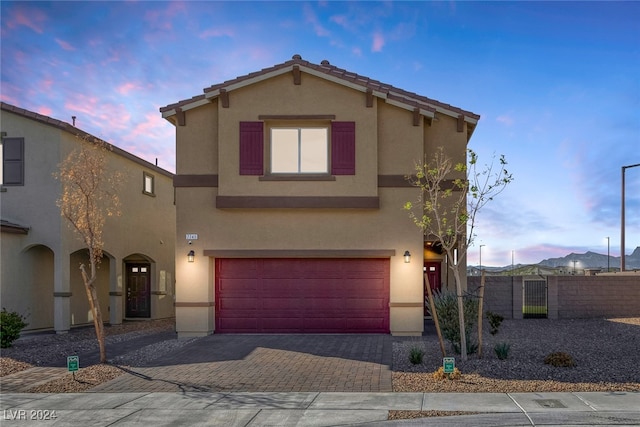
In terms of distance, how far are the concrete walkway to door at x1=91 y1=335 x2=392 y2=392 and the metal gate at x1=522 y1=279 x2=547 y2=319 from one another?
8.95 metres

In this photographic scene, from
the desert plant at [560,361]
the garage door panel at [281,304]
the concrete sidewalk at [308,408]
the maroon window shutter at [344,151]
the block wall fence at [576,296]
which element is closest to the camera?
the concrete sidewalk at [308,408]

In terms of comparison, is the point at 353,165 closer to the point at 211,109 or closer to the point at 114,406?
the point at 211,109

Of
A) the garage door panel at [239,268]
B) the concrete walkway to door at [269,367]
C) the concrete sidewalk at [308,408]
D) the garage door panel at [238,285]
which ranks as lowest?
the concrete walkway to door at [269,367]

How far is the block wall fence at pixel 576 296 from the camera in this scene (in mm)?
22219

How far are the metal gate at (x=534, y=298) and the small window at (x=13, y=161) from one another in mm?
18907

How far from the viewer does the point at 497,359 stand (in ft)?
39.0

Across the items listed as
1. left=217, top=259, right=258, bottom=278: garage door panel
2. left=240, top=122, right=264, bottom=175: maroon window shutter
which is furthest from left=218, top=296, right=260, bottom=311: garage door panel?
left=240, top=122, right=264, bottom=175: maroon window shutter

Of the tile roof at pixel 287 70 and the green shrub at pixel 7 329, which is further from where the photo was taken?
the tile roof at pixel 287 70

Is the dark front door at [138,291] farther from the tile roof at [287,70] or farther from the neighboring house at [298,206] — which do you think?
the tile roof at [287,70]

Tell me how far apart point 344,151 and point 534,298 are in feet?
35.7

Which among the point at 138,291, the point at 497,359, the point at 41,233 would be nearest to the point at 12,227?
the point at 41,233

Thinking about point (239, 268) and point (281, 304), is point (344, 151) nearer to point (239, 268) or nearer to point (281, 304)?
point (239, 268)

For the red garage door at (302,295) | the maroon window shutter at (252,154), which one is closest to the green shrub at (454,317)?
the red garage door at (302,295)

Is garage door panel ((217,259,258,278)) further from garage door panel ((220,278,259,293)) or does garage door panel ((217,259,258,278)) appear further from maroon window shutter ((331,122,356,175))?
maroon window shutter ((331,122,356,175))
